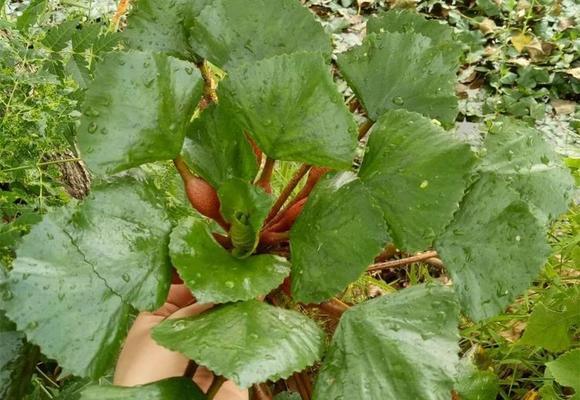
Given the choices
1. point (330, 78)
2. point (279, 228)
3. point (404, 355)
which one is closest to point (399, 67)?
point (330, 78)

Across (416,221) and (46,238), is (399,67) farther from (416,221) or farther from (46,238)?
(46,238)

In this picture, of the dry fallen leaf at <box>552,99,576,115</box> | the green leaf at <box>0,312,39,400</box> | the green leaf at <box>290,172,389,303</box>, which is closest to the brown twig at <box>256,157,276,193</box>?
the green leaf at <box>290,172,389,303</box>

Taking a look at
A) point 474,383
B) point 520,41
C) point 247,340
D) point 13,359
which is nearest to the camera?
point 247,340

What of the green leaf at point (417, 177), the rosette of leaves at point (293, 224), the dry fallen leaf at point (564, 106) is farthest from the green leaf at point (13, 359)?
the dry fallen leaf at point (564, 106)

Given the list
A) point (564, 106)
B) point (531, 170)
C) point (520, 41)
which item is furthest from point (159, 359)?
point (520, 41)

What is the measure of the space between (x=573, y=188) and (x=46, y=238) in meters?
0.67

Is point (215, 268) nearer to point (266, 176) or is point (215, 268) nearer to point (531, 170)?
point (266, 176)

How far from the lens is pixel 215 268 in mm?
870

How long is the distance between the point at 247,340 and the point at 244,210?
0.65 ft

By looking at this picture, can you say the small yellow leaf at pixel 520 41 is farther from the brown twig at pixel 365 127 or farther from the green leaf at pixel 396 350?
the green leaf at pixel 396 350

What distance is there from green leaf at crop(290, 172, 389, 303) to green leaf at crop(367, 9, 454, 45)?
0.94 feet

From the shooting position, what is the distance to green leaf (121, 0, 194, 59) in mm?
1021

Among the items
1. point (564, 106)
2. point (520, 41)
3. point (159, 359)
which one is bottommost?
point (564, 106)

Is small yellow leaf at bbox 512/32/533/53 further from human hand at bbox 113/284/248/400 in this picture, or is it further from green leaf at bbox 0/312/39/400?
green leaf at bbox 0/312/39/400
